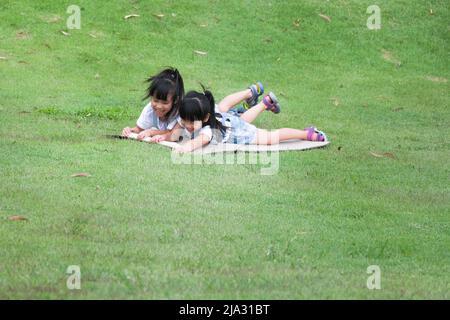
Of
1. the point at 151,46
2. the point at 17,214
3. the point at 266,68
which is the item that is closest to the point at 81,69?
the point at 151,46

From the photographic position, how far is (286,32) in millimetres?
14984

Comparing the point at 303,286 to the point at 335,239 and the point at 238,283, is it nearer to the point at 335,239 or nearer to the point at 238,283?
the point at 238,283

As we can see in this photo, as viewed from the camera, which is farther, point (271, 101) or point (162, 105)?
point (271, 101)

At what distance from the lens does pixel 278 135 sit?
30.8 ft

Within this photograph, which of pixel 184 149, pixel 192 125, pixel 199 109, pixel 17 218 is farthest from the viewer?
pixel 192 125

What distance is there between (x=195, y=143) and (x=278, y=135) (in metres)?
1.10

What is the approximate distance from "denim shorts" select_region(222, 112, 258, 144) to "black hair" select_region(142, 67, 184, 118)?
51cm

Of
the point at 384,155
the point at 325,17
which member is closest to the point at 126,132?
the point at 384,155

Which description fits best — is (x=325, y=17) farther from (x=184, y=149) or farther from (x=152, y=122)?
(x=184, y=149)

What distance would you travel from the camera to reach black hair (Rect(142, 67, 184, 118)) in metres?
9.04

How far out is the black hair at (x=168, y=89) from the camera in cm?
904

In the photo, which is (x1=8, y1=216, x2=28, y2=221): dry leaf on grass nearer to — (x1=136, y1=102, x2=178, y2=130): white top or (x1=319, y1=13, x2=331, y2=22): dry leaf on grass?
(x1=136, y1=102, x2=178, y2=130): white top

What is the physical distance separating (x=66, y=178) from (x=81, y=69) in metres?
5.94

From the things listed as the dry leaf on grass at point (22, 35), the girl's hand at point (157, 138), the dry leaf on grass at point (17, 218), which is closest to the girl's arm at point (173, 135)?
the girl's hand at point (157, 138)
